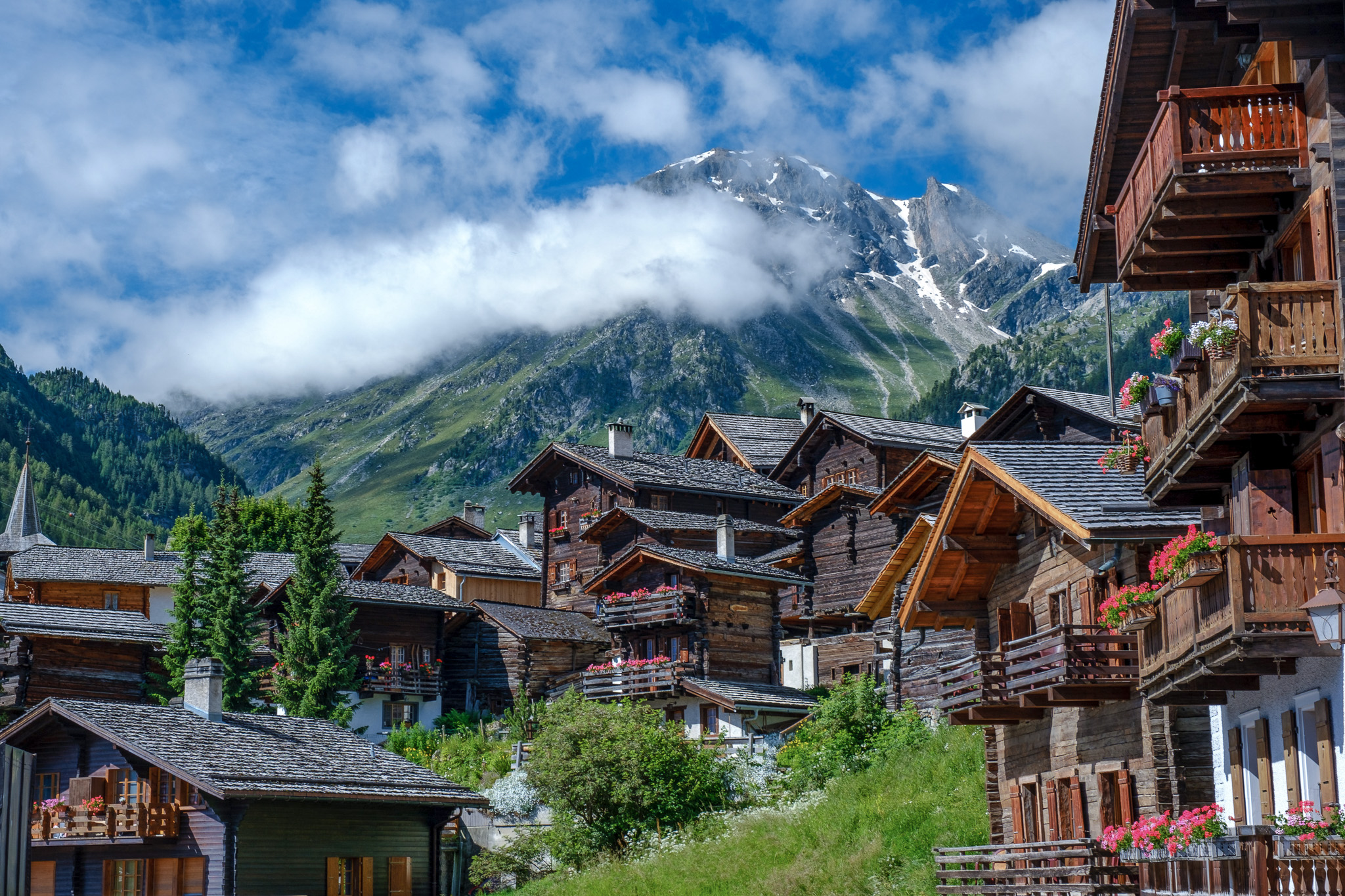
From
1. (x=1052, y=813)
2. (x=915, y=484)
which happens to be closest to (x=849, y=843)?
(x=1052, y=813)

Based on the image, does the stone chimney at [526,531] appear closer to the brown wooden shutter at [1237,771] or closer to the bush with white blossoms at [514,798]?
the bush with white blossoms at [514,798]

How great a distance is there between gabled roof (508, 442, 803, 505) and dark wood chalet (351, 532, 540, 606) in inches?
160

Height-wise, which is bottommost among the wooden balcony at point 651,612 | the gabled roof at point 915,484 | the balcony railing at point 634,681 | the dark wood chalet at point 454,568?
the balcony railing at point 634,681

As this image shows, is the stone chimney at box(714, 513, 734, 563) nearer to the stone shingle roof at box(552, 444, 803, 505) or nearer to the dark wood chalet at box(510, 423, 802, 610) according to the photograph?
the dark wood chalet at box(510, 423, 802, 610)

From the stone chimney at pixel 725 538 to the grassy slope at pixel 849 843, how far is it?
20.9 meters

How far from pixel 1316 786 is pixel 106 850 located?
3404cm

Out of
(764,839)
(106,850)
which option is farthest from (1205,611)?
(106,850)

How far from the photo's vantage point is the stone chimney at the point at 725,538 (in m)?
62.7

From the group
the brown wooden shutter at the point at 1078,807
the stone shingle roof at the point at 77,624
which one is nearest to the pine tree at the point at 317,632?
the stone shingle roof at the point at 77,624

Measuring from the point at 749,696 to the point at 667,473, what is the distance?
68.4ft

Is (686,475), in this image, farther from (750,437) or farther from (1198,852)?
(1198,852)

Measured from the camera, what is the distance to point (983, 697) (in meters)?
28.3

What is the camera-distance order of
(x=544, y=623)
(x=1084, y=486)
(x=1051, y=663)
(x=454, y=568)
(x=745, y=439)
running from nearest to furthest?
(x=1051, y=663), (x=1084, y=486), (x=544, y=623), (x=454, y=568), (x=745, y=439)

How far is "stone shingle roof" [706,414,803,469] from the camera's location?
270ft
